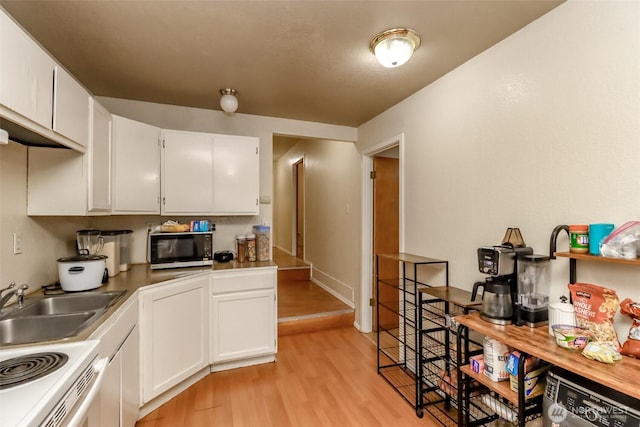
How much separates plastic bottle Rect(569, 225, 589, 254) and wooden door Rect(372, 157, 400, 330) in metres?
2.14

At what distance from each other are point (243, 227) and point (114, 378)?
1758 mm

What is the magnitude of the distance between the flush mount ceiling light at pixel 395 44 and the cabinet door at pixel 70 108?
5.56ft

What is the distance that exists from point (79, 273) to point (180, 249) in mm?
783

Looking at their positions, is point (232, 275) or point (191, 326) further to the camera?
point (232, 275)

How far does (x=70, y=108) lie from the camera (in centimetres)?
159

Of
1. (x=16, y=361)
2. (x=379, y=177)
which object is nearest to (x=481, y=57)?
(x=379, y=177)

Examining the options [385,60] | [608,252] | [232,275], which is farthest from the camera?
[232,275]

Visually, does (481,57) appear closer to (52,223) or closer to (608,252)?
(608,252)

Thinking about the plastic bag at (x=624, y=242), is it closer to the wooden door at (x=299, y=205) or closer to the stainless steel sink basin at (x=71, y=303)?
the stainless steel sink basin at (x=71, y=303)

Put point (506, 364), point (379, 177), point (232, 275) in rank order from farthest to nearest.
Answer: point (379, 177) < point (232, 275) < point (506, 364)

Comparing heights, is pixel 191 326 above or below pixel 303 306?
above

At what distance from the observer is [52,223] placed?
6.54ft

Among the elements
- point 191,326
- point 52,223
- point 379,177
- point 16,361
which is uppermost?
point 379,177

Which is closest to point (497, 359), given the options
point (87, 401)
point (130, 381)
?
point (87, 401)
